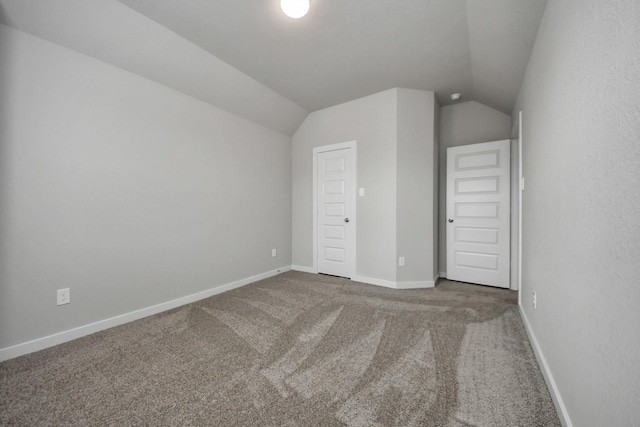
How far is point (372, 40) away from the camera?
7.75ft


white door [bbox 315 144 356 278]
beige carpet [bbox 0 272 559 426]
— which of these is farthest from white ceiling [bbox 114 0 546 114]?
beige carpet [bbox 0 272 559 426]

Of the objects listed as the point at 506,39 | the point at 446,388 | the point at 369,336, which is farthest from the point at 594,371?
the point at 506,39

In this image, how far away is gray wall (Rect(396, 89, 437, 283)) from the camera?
3350 mm

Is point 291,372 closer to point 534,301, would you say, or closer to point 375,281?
point 534,301

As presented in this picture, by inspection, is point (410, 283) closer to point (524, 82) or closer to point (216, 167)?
point (524, 82)

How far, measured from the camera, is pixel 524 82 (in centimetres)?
235

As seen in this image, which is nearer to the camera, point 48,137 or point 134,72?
point 48,137

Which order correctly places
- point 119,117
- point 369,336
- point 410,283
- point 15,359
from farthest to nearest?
1. point 410,283
2. point 119,117
3. point 369,336
4. point 15,359

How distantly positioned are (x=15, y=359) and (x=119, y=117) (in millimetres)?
2006

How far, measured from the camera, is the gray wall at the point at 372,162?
133 inches

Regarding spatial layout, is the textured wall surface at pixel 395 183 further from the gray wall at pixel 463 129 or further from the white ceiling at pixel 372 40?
the gray wall at pixel 463 129

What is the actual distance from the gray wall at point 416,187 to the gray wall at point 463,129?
55cm

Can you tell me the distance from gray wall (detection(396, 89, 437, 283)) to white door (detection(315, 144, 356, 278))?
2.34 ft

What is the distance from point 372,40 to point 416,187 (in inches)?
72.0
